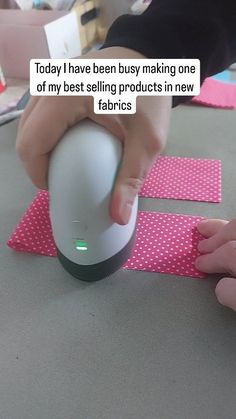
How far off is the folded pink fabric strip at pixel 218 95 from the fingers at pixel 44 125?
0.43m

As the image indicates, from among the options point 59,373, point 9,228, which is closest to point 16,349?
point 59,373

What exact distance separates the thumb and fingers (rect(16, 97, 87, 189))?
0.06 meters

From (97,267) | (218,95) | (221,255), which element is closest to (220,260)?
(221,255)

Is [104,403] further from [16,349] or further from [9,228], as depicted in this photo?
[9,228]

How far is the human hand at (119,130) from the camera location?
0.38m

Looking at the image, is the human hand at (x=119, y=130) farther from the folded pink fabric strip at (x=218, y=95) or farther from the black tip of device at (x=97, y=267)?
the folded pink fabric strip at (x=218, y=95)

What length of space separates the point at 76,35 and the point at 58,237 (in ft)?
1.77

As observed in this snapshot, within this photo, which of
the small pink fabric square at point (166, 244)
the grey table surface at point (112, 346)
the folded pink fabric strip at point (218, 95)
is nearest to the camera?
the grey table surface at point (112, 346)

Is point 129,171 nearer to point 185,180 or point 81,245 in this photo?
point 81,245

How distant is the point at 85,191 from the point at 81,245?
7 centimetres

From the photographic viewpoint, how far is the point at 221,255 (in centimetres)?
43

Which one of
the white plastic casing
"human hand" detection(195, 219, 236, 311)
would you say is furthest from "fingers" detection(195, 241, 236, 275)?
the white plastic casing

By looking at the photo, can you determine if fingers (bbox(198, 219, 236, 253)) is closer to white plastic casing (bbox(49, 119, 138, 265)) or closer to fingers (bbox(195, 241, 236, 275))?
fingers (bbox(195, 241, 236, 275))

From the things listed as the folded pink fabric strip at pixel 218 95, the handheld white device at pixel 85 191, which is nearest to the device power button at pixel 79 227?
the handheld white device at pixel 85 191
